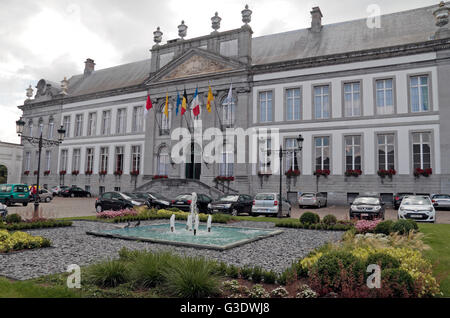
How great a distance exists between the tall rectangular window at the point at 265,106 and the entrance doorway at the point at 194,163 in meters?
7.51

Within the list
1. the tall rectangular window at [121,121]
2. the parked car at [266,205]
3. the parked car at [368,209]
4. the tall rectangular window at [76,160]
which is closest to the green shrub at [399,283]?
the parked car at [368,209]

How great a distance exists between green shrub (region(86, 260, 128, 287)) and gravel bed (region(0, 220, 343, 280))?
1.47 metres

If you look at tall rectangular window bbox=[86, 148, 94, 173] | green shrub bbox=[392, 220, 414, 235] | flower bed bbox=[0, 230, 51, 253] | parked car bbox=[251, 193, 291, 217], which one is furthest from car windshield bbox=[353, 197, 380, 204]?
tall rectangular window bbox=[86, 148, 94, 173]

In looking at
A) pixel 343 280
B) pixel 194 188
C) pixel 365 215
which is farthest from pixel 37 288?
pixel 194 188

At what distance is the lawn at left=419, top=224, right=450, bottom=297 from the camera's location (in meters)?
6.45

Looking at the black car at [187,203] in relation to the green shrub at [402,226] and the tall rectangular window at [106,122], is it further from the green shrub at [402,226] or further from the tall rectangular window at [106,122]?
the tall rectangular window at [106,122]

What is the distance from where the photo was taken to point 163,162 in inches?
1516

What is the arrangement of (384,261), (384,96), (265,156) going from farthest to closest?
1. (265,156)
2. (384,96)
3. (384,261)

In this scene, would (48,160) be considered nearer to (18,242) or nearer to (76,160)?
(76,160)

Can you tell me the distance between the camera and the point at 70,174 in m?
45.6

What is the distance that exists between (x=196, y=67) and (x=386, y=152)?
20.9 m

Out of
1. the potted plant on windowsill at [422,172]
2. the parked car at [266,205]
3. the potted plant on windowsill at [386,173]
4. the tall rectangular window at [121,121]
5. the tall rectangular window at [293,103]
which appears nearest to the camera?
the parked car at [266,205]

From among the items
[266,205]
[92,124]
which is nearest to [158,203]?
[266,205]

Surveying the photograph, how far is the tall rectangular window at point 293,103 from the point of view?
32281mm
